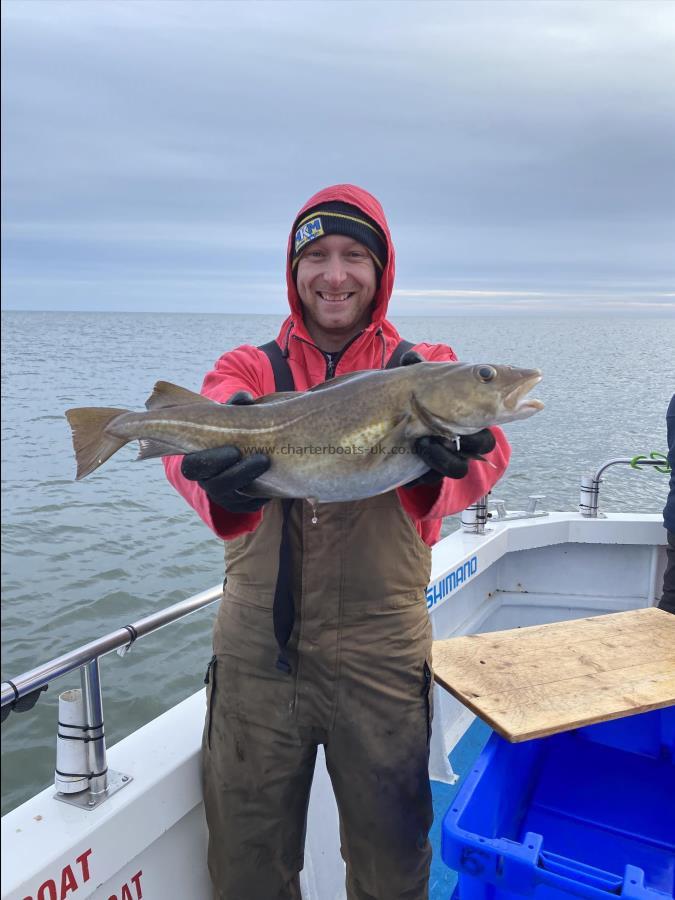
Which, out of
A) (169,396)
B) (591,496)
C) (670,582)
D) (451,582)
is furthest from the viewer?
(591,496)

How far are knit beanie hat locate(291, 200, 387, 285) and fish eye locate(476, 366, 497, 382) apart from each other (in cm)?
89

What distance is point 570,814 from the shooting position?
3.76m

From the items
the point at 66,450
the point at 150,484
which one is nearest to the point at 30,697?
the point at 150,484

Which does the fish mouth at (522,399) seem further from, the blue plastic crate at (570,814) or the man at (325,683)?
the blue plastic crate at (570,814)

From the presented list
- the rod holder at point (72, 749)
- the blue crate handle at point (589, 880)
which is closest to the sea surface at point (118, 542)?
the rod holder at point (72, 749)

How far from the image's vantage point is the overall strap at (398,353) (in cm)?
292

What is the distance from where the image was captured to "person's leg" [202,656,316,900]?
2627 millimetres

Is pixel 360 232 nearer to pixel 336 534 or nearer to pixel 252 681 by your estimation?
pixel 336 534

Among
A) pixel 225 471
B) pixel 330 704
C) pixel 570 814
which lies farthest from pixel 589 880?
pixel 225 471

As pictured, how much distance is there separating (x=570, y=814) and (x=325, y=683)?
80.8 inches

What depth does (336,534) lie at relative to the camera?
2617 mm

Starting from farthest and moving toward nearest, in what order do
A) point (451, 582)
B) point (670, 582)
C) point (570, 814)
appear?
point (670, 582) < point (451, 582) < point (570, 814)

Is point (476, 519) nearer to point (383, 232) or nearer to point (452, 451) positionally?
point (383, 232)

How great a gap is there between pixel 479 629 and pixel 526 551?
89cm
